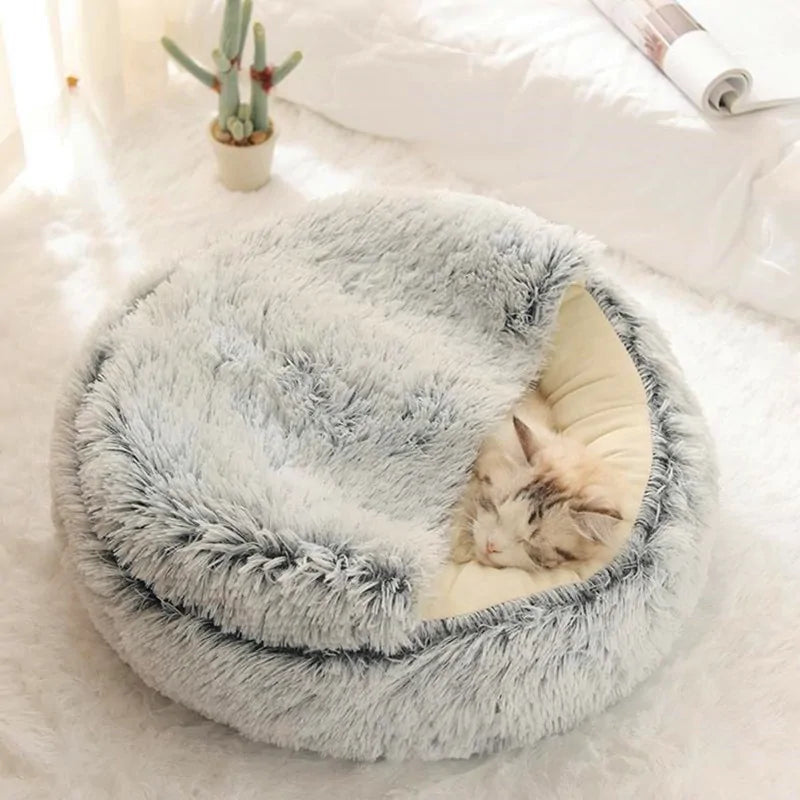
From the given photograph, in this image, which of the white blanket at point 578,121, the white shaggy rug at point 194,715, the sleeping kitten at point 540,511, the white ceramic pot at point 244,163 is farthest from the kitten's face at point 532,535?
the white ceramic pot at point 244,163

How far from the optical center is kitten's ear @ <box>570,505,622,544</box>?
1154 millimetres

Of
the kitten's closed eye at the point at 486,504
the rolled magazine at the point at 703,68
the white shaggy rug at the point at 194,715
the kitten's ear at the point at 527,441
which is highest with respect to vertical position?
the rolled magazine at the point at 703,68

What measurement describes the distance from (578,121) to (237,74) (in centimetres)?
56

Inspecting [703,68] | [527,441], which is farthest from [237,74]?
[527,441]

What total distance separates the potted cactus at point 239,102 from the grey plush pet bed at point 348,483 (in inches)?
13.5

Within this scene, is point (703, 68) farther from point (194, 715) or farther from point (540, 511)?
point (194, 715)

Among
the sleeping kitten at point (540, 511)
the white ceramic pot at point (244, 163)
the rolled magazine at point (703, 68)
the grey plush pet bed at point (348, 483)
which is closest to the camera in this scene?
the grey plush pet bed at point (348, 483)

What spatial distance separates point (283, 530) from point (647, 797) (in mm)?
511

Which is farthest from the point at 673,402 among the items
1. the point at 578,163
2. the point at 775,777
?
the point at 578,163

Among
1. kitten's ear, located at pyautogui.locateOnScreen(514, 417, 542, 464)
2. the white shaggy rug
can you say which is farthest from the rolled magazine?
kitten's ear, located at pyautogui.locateOnScreen(514, 417, 542, 464)

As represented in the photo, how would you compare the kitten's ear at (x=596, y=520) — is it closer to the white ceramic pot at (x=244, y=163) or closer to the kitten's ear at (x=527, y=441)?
the kitten's ear at (x=527, y=441)

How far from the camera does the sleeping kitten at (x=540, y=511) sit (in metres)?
1.18

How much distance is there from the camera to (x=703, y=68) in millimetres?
1556

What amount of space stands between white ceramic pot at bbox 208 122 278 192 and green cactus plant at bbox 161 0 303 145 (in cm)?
2
